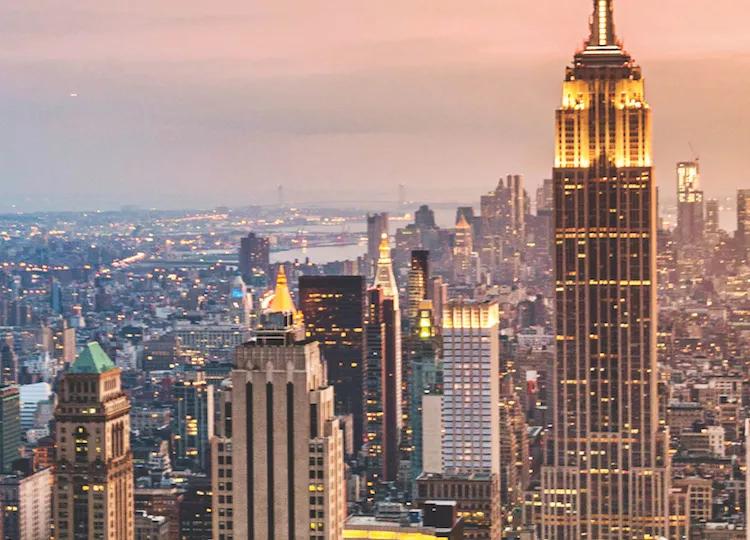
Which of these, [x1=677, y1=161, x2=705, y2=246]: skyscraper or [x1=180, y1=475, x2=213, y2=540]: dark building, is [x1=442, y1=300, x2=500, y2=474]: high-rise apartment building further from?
[x1=180, y1=475, x2=213, y2=540]: dark building

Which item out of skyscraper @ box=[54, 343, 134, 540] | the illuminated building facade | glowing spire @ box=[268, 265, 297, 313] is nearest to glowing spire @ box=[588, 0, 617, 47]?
the illuminated building facade

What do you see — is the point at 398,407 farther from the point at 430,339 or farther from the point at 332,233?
the point at 332,233

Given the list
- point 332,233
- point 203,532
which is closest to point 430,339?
point 332,233

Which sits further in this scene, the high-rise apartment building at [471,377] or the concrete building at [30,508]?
the high-rise apartment building at [471,377]

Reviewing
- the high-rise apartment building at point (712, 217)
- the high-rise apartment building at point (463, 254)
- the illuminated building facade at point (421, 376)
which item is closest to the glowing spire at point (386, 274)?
the illuminated building facade at point (421, 376)

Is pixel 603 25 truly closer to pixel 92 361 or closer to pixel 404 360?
pixel 404 360

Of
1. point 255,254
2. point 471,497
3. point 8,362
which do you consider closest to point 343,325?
point 471,497

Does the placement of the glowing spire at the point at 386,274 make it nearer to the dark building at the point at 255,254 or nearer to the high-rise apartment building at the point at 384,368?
the high-rise apartment building at the point at 384,368
